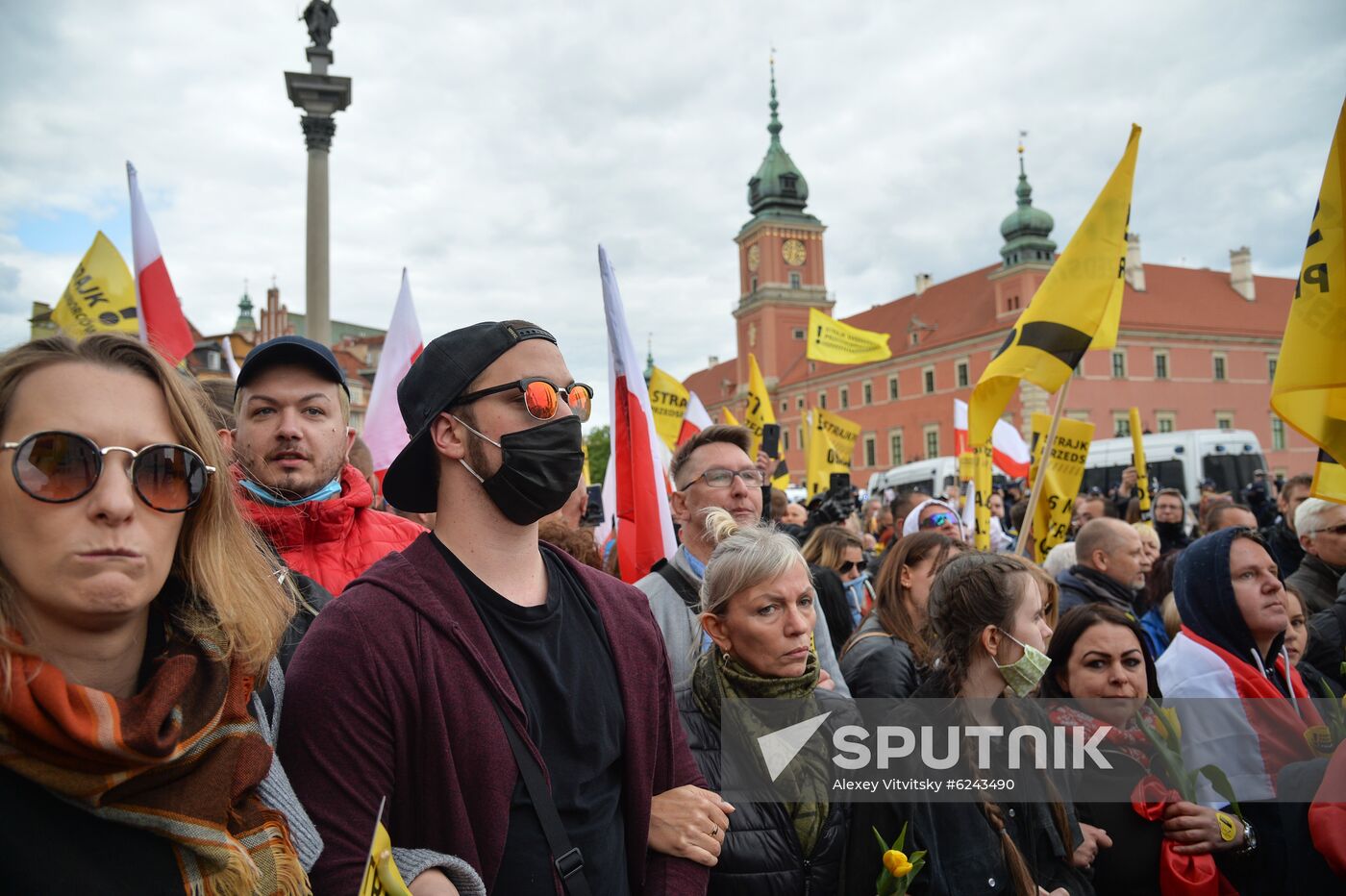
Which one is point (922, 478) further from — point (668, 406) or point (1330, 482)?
point (1330, 482)

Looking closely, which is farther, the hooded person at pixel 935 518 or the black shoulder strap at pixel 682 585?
the hooded person at pixel 935 518

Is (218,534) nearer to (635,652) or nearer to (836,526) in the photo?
(635,652)

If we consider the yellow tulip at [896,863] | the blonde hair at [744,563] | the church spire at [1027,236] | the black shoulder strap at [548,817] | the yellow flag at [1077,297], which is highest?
the church spire at [1027,236]

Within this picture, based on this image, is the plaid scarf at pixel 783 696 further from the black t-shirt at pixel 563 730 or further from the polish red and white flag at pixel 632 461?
the polish red and white flag at pixel 632 461

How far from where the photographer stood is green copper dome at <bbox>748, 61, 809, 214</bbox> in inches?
3391

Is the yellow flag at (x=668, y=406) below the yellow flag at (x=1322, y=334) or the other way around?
the other way around

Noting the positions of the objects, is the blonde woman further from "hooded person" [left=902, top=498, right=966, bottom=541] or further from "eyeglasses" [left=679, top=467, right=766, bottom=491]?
"hooded person" [left=902, top=498, right=966, bottom=541]

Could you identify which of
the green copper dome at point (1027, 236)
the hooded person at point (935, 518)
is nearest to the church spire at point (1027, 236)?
the green copper dome at point (1027, 236)

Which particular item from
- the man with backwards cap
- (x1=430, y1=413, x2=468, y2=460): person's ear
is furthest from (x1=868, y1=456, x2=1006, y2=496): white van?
(x1=430, y1=413, x2=468, y2=460): person's ear

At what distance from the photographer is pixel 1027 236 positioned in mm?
64688

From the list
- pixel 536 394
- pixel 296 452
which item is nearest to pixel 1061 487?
pixel 296 452

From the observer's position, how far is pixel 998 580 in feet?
10.5

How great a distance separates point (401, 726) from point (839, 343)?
12.0 meters

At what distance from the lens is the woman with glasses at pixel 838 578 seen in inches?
206
